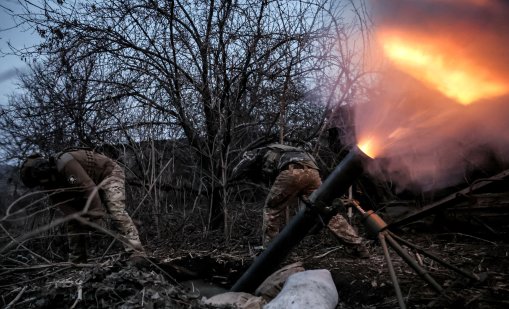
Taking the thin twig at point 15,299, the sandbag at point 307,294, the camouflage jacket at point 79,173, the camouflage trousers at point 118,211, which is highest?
the camouflage jacket at point 79,173

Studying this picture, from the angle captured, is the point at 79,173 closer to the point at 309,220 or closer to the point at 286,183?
the point at 286,183

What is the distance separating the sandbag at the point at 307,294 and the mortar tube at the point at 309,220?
38cm

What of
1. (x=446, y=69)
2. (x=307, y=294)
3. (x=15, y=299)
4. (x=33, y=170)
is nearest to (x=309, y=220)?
(x=307, y=294)

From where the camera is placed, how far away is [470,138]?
16.6 feet

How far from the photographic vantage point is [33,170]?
15.3 feet

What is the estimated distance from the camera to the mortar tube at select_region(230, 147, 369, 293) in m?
2.73

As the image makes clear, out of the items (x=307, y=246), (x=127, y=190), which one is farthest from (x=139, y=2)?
(x=307, y=246)

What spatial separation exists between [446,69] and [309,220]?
165cm

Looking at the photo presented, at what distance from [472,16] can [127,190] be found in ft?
20.2

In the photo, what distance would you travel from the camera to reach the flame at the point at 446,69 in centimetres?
288

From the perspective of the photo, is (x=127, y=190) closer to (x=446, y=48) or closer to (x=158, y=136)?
(x=158, y=136)

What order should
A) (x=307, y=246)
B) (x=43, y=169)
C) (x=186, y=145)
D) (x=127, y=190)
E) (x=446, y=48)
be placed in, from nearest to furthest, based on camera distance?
1. (x=446, y=48)
2. (x=43, y=169)
3. (x=307, y=246)
4. (x=186, y=145)
5. (x=127, y=190)

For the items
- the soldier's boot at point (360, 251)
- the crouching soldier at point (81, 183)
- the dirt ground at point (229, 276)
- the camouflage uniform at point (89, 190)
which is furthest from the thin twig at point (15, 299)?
the soldier's boot at point (360, 251)

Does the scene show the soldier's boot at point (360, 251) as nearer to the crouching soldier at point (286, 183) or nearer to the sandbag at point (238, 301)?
the crouching soldier at point (286, 183)
